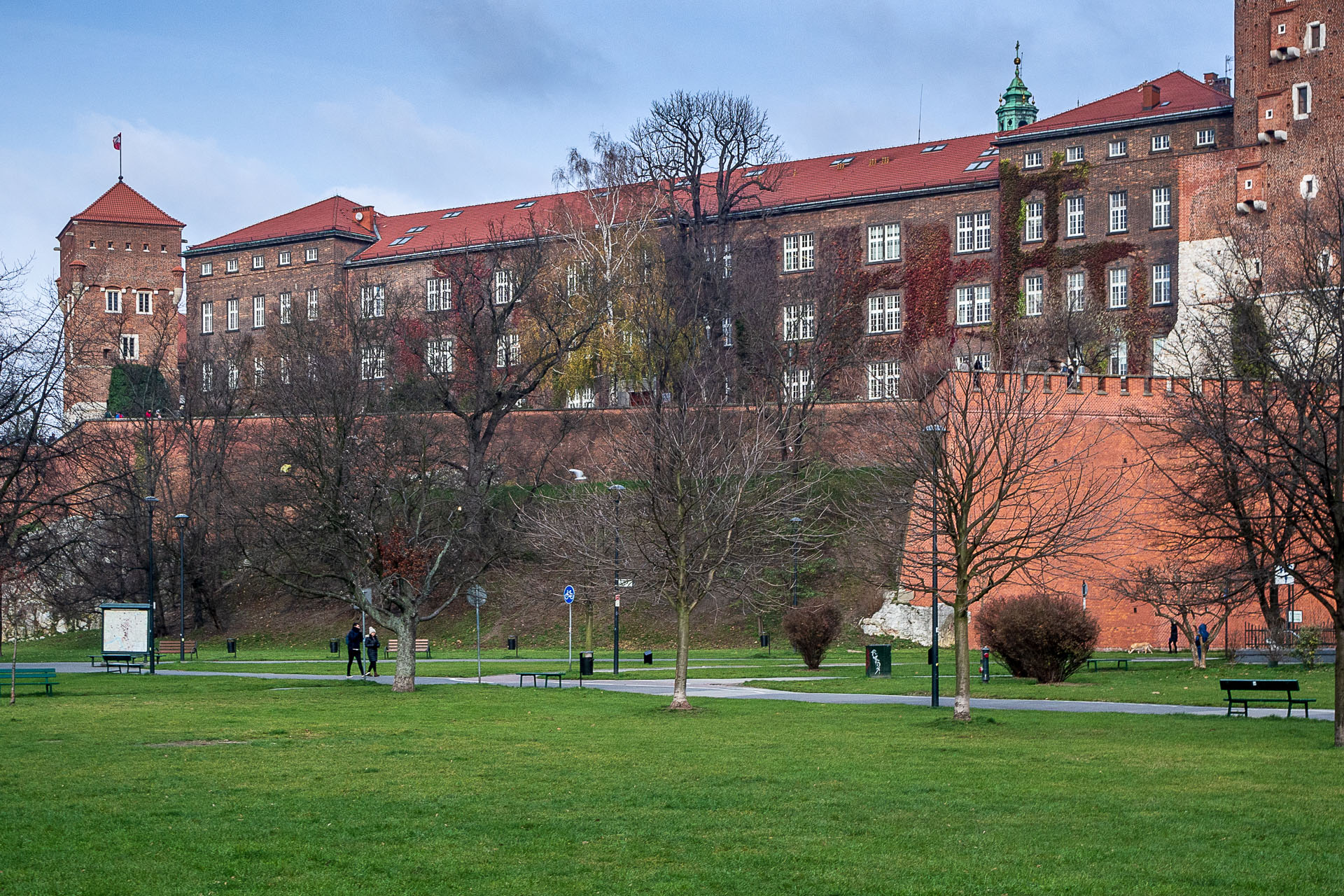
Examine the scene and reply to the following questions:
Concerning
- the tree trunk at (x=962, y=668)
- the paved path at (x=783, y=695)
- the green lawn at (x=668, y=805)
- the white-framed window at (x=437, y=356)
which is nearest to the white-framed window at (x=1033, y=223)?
the white-framed window at (x=437, y=356)

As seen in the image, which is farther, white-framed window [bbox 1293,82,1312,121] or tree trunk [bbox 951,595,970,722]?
white-framed window [bbox 1293,82,1312,121]

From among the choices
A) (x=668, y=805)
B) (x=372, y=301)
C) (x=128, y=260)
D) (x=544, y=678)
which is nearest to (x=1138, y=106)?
(x=372, y=301)

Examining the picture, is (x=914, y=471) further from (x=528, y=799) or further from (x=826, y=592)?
(x=826, y=592)

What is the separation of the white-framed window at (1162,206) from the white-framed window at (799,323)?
15002mm

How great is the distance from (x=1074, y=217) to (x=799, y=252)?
45.4 ft

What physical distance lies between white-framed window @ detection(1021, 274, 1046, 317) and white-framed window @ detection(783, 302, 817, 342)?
9526 millimetres

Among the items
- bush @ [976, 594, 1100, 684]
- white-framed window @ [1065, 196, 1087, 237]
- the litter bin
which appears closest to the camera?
bush @ [976, 594, 1100, 684]

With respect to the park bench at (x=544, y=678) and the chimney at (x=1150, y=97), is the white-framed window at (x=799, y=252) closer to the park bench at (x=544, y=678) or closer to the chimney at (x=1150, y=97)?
the chimney at (x=1150, y=97)

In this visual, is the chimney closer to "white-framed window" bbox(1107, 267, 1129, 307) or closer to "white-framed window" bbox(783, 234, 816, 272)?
"white-framed window" bbox(1107, 267, 1129, 307)

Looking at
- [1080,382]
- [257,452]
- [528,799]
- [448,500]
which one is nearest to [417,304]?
[257,452]

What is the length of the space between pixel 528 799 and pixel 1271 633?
28.9 meters

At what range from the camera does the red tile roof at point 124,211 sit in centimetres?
9850

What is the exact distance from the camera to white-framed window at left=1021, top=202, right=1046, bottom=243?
65.3 metres

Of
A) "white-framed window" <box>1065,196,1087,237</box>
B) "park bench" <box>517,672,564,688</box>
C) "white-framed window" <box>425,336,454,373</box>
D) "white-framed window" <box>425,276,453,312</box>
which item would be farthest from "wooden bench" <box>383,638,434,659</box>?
"white-framed window" <box>425,276,453,312</box>
